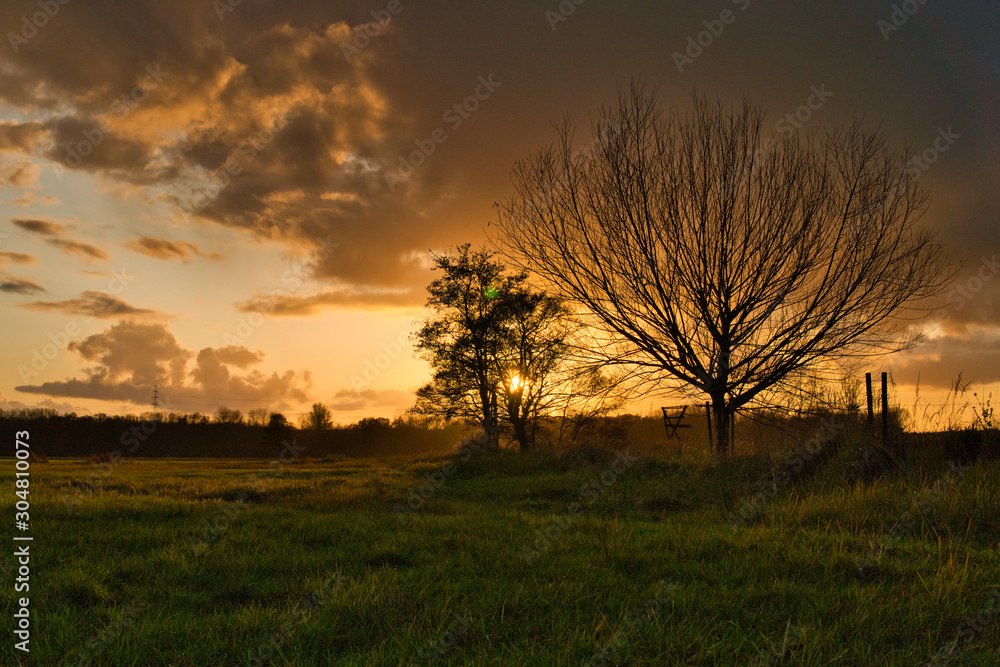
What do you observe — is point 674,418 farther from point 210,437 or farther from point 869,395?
point 210,437

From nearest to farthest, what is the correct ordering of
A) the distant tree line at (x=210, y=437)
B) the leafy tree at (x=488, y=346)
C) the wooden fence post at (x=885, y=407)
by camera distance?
the wooden fence post at (x=885, y=407), the leafy tree at (x=488, y=346), the distant tree line at (x=210, y=437)

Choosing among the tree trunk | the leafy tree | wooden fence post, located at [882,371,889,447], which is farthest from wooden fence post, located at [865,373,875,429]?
the leafy tree

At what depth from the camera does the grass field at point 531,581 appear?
11.2ft

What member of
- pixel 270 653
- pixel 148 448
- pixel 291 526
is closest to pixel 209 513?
pixel 291 526

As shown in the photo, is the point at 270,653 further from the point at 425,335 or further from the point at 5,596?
the point at 425,335

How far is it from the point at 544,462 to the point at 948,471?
1000cm

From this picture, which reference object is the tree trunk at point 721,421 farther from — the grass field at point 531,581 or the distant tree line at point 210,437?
the distant tree line at point 210,437

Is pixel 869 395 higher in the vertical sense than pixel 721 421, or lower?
higher

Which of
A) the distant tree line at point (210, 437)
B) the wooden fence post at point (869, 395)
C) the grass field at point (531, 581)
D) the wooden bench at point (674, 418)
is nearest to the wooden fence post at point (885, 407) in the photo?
the wooden fence post at point (869, 395)

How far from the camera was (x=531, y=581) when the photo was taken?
15.1 ft

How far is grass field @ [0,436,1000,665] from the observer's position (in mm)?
A: 3414

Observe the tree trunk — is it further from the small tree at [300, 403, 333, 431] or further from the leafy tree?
the small tree at [300, 403, 333, 431]

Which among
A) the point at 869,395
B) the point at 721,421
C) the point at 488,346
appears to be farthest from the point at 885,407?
the point at 488,346

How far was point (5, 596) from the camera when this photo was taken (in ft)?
13.6
